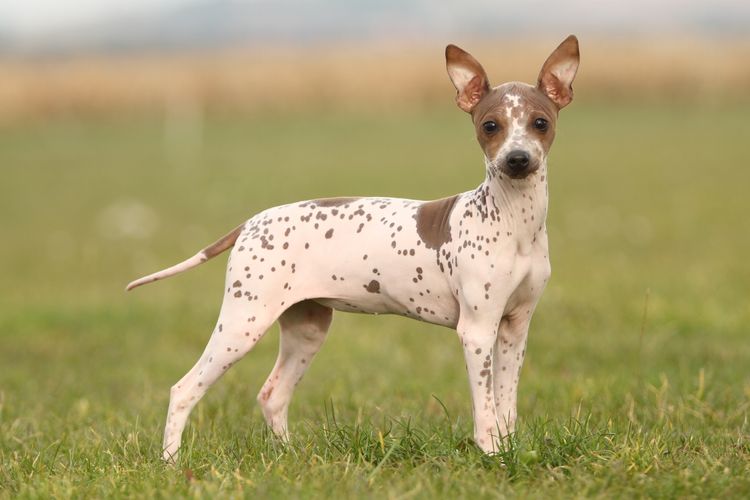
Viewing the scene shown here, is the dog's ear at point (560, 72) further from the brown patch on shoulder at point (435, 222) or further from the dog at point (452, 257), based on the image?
the brown patch on shoulder at point (435, 222)

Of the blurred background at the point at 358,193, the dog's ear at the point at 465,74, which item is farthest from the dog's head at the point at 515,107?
the blurred background at the point at 358,193

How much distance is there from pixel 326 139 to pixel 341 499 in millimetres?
23011

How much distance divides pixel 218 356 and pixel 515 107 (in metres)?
1.68

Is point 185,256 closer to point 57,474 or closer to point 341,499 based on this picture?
point 57,474

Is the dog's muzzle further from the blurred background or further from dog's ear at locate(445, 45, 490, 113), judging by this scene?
the blurred background

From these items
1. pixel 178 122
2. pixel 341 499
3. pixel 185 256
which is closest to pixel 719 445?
pixel 341 499

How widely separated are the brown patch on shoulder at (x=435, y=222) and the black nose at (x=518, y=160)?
1.57 feet

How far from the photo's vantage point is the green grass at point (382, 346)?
4598 millimetres

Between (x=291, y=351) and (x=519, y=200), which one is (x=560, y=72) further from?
(x=291, y=351)

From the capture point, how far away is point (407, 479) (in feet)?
14.6

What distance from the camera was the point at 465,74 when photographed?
4.73 m

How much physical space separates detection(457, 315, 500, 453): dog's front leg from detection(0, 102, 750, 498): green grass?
11cm

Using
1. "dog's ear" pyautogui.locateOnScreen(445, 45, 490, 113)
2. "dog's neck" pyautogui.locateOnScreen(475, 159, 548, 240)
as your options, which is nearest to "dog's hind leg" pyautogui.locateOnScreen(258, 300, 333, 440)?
"dog's neck" pyautogui.locateOnScreen(475, 159, 548, 240)

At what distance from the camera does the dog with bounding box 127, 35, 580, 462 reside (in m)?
4.62
